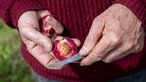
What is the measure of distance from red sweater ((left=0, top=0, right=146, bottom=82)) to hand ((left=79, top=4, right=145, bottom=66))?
0.20m

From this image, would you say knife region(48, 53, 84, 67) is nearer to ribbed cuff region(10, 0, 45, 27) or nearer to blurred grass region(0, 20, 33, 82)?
ribbed cuff region(10, 0, 45, 27)

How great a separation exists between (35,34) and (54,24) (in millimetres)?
98

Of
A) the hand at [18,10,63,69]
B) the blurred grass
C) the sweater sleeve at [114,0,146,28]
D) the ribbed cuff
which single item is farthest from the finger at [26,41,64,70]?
the blurred grass

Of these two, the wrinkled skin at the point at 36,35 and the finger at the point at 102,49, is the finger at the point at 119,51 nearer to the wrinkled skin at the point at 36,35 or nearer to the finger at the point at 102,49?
the finger at the point at 102,49

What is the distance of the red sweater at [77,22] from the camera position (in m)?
1.64

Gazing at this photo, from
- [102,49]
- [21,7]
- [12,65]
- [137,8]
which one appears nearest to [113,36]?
[102,49]

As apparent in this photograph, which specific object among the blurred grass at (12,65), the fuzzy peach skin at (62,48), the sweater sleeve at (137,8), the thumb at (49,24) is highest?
→ the sweater sleeve at (137,8)

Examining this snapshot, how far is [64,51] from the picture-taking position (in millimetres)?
1566

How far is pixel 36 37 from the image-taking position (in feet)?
4.94

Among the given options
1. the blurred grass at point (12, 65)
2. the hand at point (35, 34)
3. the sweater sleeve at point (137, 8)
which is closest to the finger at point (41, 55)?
Result: the hand at point (35, 34)

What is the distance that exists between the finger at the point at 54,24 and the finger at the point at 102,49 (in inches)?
8.3

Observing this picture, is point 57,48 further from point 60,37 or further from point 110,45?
point 110,45

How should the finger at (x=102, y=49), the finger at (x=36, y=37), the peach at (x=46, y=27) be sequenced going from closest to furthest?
1. the finger at (x=102, y=49)
2. the finger at (x=36, y=37)
3. the peach at (x=46, y=27)

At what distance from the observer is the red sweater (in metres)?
1.64
